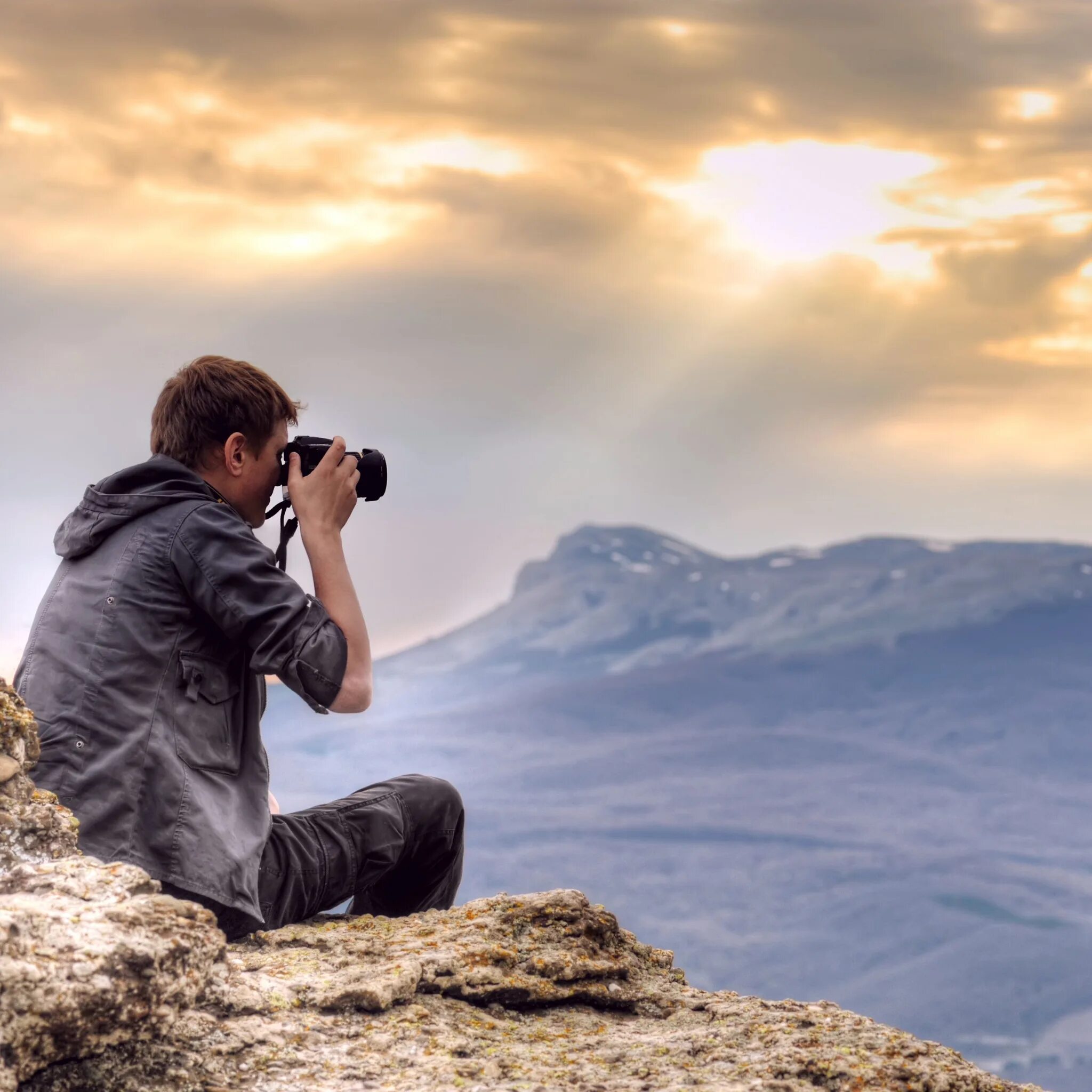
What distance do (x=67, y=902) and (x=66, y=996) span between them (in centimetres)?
29

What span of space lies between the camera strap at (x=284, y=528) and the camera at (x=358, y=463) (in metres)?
0.10

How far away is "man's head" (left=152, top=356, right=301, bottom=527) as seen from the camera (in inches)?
173

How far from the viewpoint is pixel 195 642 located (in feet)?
13.7

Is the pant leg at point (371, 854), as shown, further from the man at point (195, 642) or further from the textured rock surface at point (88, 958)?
the textured rock surface at point (88, 958)

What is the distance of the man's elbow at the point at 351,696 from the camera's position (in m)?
4.09

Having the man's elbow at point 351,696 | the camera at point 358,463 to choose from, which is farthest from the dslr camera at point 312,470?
the man's elbow at point 351,696

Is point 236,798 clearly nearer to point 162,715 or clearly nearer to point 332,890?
point 162,715

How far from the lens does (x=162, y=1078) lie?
3.20m

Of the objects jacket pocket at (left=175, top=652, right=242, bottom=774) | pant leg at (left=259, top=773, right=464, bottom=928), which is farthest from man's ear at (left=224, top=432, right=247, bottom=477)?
pant leg at (left=259, top=773, right=464, bottom=928)

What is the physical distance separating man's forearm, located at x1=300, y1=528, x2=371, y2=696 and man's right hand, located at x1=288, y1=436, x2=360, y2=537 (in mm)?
44

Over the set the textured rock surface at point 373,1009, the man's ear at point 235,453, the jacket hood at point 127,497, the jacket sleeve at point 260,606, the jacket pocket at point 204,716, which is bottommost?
the textured rock surface at point 373,1009

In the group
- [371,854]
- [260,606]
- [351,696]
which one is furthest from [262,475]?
[371,854]

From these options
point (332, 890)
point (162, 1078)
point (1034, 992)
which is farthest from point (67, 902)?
point (1034, 992)

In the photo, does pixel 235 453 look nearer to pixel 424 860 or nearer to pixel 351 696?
pixel 351 696
